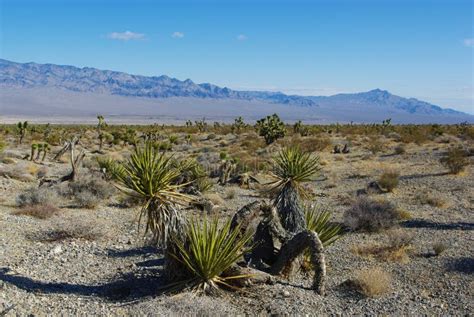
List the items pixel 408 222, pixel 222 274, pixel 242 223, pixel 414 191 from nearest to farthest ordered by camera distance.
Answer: pixel 222 274, pixel 242 223, pixel 408 222, pixel 414 191

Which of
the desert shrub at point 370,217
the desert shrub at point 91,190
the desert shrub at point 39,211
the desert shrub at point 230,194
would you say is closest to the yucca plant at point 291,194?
the desert shrub at point 370,217

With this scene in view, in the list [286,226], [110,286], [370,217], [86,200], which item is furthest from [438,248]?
[86,200]

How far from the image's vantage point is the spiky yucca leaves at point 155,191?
7523 millimetres

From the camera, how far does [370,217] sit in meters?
12.4

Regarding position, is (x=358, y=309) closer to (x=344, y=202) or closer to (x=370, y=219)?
(x=370, y=219)

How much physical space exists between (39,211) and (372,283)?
8419 mm

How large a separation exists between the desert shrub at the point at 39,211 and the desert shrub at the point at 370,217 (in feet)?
24.3

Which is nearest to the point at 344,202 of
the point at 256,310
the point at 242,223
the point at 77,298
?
the point at 242,223

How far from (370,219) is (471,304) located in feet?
14.8

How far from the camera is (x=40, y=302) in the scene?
721cm

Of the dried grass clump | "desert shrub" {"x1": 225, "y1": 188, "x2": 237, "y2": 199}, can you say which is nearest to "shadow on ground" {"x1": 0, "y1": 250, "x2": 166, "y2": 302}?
the dried grass clump

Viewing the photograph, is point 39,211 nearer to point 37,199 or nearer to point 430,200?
point 37,199

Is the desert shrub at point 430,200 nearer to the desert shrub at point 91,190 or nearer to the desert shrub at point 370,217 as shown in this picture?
the desert shrub at point 370,217

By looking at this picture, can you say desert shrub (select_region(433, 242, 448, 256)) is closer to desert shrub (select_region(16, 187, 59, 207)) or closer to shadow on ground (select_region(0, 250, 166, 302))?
shadow on ground (select_region(0, 250, 166, 302))
